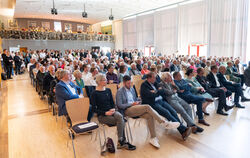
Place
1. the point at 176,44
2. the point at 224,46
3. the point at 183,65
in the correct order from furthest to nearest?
1. the point at 176,44
2. the point at 224,46
3. the point at 183,65

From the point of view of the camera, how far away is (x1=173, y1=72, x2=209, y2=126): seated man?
12.4 ft

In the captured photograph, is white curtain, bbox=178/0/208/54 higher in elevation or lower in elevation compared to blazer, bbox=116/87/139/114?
higher

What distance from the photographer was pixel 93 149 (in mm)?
2967

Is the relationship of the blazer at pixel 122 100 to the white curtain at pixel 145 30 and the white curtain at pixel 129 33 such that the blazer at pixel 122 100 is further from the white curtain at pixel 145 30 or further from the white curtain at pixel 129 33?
the white curtain at pixel 129 33

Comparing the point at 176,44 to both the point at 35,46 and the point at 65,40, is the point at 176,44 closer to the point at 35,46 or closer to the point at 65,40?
the point at 65,40

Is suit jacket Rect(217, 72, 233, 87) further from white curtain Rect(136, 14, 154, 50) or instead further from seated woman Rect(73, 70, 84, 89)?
white curtain Rect(136, 14, 154, 50)

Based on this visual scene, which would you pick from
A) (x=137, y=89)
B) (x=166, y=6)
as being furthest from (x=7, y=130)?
(x=166, y=6)

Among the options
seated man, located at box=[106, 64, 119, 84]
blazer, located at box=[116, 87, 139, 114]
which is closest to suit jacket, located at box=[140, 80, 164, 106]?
blazer, located at box=[116, 87, 139, 114]

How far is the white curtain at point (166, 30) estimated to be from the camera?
16016 millimetres

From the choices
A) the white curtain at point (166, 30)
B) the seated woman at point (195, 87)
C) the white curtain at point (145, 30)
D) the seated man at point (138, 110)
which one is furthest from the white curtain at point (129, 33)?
the seated man at point (138, 110)

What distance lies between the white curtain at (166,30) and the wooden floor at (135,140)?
12634 mm

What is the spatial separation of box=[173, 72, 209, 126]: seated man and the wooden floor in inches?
13.1

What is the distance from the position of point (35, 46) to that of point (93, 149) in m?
17.8

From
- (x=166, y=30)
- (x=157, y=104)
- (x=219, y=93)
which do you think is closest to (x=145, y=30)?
(x=166, y=30)
